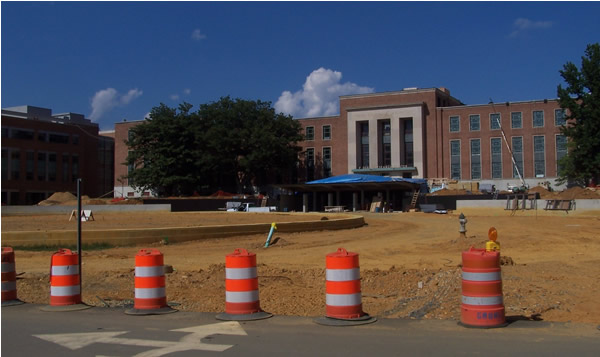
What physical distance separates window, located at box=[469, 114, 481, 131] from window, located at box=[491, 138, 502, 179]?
3034 mm

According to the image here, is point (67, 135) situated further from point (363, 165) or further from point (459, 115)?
point (459, 115)

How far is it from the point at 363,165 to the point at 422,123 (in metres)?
11.0

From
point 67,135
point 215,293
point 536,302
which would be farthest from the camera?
point 67,135

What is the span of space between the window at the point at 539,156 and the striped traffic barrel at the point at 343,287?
77637mm

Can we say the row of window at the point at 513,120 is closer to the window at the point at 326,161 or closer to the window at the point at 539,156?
the window at the point at 539,156

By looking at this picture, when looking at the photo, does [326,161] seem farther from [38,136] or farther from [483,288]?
[483,288]

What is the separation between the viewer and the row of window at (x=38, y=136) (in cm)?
8932

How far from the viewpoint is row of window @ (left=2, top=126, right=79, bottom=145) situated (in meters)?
89.3

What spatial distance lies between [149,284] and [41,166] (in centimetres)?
9310

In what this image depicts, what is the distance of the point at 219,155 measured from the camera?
85.6 metres

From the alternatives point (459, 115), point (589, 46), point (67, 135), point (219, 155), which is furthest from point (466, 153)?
point (67, 135)

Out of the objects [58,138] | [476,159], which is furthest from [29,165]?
[476,159]

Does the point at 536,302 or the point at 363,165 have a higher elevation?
the point at 363,165

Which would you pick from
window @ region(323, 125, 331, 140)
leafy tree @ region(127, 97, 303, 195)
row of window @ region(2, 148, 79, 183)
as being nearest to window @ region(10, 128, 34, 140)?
row of window @ region(2, 148, 79, 183)
